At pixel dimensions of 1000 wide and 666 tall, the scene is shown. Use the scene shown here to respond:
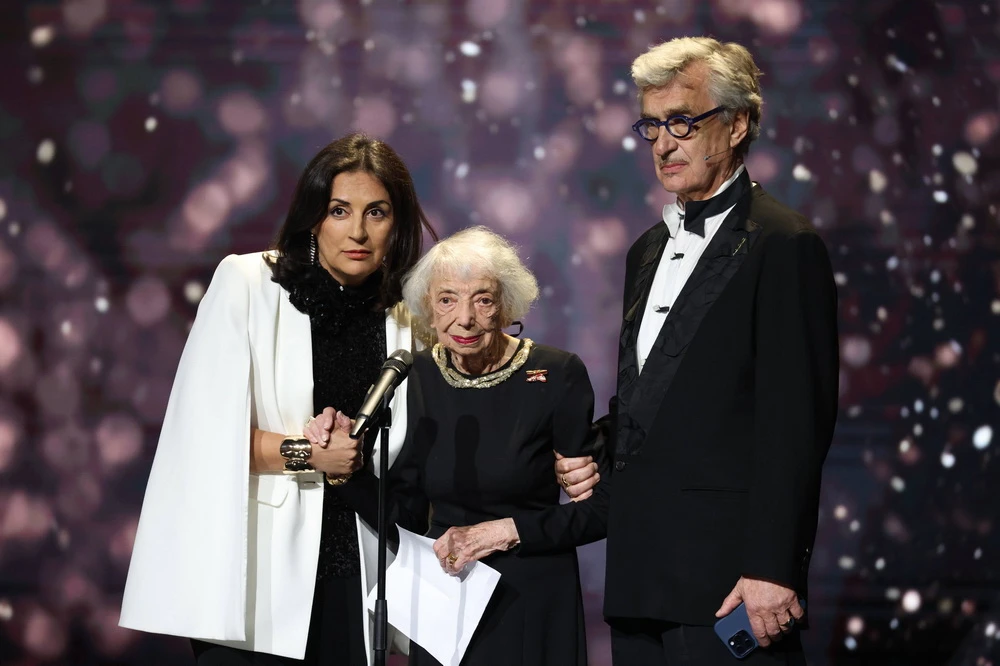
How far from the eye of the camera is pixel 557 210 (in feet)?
13.8

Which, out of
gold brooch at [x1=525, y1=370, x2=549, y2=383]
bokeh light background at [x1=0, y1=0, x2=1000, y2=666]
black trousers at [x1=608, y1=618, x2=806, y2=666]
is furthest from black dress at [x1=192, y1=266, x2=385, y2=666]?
bokeh light background at [x1=0, y1=0, x2=1000, y2=666]

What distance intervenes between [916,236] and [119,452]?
10.9ft

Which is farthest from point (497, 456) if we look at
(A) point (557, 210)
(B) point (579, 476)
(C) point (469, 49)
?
(C) point (469, 49)

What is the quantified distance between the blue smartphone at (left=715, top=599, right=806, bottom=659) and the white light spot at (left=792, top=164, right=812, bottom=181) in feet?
8.35

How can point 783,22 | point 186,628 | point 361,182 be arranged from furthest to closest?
point 783,22 < point 361,182 < point 186,628

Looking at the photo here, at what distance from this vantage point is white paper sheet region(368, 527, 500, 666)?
239cm

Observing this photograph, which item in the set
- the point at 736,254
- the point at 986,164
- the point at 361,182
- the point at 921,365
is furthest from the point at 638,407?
the point at 986,164

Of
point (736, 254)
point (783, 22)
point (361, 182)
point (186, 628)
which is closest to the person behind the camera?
point (736, 254)

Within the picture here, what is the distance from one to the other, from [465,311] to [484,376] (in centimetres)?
19

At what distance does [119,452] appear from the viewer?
167 inches

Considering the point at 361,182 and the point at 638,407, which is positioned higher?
the point at 361,182

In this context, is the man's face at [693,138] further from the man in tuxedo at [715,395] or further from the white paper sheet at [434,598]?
the white paper sheet at [434,598]

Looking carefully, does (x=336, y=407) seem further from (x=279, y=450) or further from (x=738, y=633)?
(x=738, y=633)

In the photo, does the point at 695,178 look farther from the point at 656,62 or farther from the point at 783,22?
the point at 783,22
